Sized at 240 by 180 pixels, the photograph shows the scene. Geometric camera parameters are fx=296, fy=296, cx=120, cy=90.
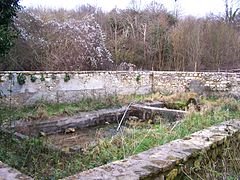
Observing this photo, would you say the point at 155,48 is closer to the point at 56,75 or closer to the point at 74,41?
the point at 74,41

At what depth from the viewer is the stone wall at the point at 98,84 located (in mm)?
10125

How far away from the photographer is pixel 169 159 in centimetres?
332

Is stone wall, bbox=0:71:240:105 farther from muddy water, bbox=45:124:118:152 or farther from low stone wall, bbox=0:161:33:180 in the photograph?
low stone wall, bbox=0:161:33:180

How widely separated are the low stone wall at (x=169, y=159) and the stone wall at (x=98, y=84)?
6.85m

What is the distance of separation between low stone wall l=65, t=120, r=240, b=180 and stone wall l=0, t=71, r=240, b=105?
6853 mm

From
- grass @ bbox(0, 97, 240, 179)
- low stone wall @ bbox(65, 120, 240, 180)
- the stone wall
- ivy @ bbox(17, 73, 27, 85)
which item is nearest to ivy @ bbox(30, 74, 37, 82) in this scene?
the stone wall

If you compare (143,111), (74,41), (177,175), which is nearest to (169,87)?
(143,111)

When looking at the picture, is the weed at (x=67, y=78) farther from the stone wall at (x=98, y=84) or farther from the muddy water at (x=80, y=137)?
the muddy water at (x=80, y=137)

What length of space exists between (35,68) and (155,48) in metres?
7.57

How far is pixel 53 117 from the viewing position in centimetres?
873

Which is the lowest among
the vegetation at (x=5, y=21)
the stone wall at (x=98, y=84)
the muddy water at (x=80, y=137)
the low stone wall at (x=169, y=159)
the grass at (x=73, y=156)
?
the muddy water at (x=80, y=137)

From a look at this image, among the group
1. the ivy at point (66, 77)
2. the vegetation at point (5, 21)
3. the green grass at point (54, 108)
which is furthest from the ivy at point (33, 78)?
the vegetation at point (5, 21)

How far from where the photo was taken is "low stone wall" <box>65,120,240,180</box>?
9.59 ft

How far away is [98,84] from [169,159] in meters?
9.39
